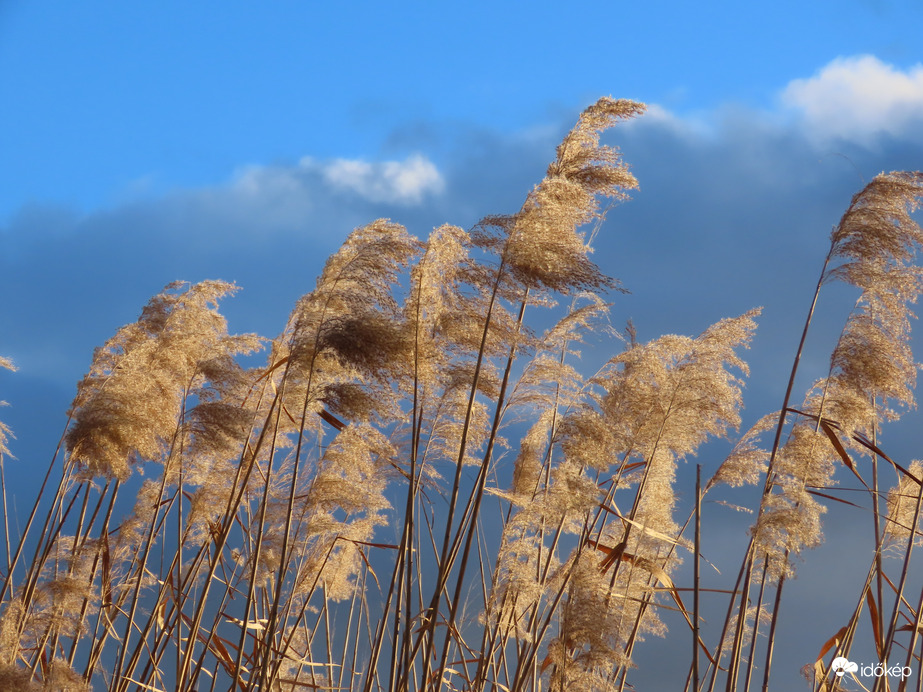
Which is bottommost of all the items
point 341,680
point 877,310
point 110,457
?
point 341,680

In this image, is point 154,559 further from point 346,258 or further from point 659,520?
point 659,520

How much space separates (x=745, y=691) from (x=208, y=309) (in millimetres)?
3550

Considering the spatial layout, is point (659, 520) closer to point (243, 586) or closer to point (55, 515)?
point (243, 586)

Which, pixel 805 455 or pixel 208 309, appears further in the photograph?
pixel 208 309

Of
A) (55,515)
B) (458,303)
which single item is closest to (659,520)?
(458,303)

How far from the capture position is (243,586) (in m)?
5.06

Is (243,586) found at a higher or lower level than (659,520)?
lower

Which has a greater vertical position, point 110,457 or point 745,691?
point 110,457

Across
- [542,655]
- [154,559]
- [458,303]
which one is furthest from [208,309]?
[542,655]

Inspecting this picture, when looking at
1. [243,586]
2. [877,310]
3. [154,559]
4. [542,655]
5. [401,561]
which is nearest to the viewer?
[401,561]

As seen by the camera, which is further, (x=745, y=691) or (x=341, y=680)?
(x=341, y=680)

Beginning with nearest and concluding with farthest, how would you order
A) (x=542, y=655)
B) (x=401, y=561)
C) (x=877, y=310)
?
(x=401, y=561) → (x=877, y=310) → (x=542, y=655)

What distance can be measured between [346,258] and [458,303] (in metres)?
0.65

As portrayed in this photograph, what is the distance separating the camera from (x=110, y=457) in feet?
12.8
